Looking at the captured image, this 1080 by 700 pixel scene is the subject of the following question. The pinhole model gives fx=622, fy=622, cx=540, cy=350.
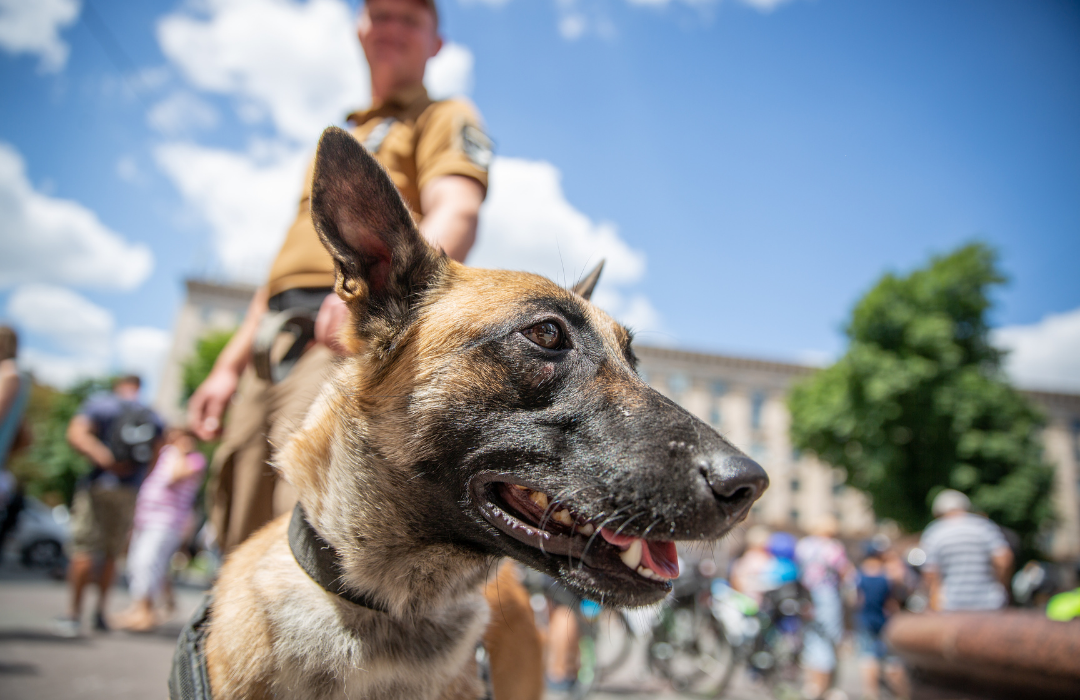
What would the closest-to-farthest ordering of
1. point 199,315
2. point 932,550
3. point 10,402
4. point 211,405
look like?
point 211,405, point 10,402, point 932,550, point 199,315

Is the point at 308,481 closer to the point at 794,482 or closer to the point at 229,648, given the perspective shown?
the point at 229,648

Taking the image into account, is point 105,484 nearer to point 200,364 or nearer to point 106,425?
point 106,425

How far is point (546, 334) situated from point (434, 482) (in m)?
0.47

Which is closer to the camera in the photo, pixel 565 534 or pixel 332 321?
pixel 565 534

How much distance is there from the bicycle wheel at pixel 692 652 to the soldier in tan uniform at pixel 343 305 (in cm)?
574

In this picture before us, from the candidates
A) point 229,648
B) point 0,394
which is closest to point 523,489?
point 229,648

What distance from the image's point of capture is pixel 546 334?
164 centimetres

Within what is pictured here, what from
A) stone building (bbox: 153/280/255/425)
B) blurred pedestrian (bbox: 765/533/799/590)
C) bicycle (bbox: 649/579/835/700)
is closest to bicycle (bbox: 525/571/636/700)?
bicycle (bbox: 649/579/835/700)

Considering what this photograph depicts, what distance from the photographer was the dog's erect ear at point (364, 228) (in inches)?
60.2

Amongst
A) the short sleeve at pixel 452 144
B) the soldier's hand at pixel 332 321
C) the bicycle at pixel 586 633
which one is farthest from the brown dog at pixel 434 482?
the bicycle at pixel 586 633

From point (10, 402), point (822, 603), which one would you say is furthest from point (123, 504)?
point (822, 603)

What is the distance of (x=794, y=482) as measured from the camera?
193ft

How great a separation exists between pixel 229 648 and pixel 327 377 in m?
0.69

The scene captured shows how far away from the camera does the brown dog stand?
1.39 meters
